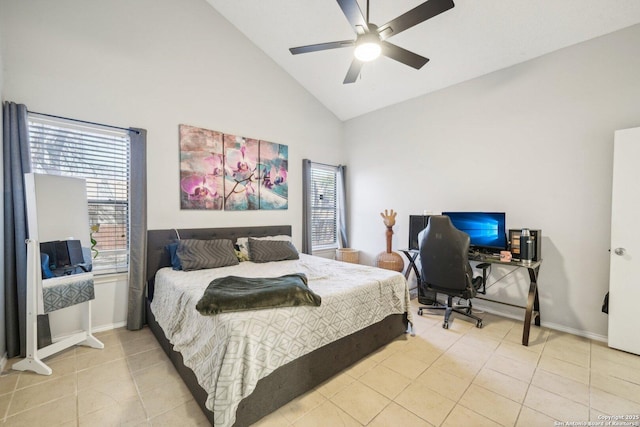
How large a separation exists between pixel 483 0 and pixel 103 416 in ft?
14.7

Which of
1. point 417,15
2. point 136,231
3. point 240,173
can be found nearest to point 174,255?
point 136,231

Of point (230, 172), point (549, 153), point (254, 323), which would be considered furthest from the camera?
point (230, 172)

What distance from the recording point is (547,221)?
9.65 feet

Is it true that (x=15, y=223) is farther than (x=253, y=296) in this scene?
Yes

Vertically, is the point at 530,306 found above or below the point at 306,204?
below

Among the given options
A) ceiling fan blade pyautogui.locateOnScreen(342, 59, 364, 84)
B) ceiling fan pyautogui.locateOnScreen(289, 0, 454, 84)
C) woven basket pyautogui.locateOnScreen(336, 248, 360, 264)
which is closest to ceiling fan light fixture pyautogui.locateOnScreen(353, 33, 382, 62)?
ceiling fan pyautogui.locateOnScreen(289, 0, 454, 84)

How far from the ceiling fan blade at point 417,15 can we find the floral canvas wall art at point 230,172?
2.33 metres

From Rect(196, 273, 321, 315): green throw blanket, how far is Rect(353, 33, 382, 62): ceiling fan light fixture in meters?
1.97

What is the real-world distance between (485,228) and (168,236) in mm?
3829

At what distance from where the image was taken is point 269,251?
3.41m

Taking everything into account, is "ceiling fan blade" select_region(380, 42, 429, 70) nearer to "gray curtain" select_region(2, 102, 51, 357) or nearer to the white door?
the white door

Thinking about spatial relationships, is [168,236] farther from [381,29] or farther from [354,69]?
[381,29]

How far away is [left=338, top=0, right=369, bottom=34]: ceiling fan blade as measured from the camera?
1867 mm

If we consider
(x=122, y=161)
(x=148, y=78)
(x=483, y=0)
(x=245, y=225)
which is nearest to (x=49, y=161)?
(x=122, y=161)
